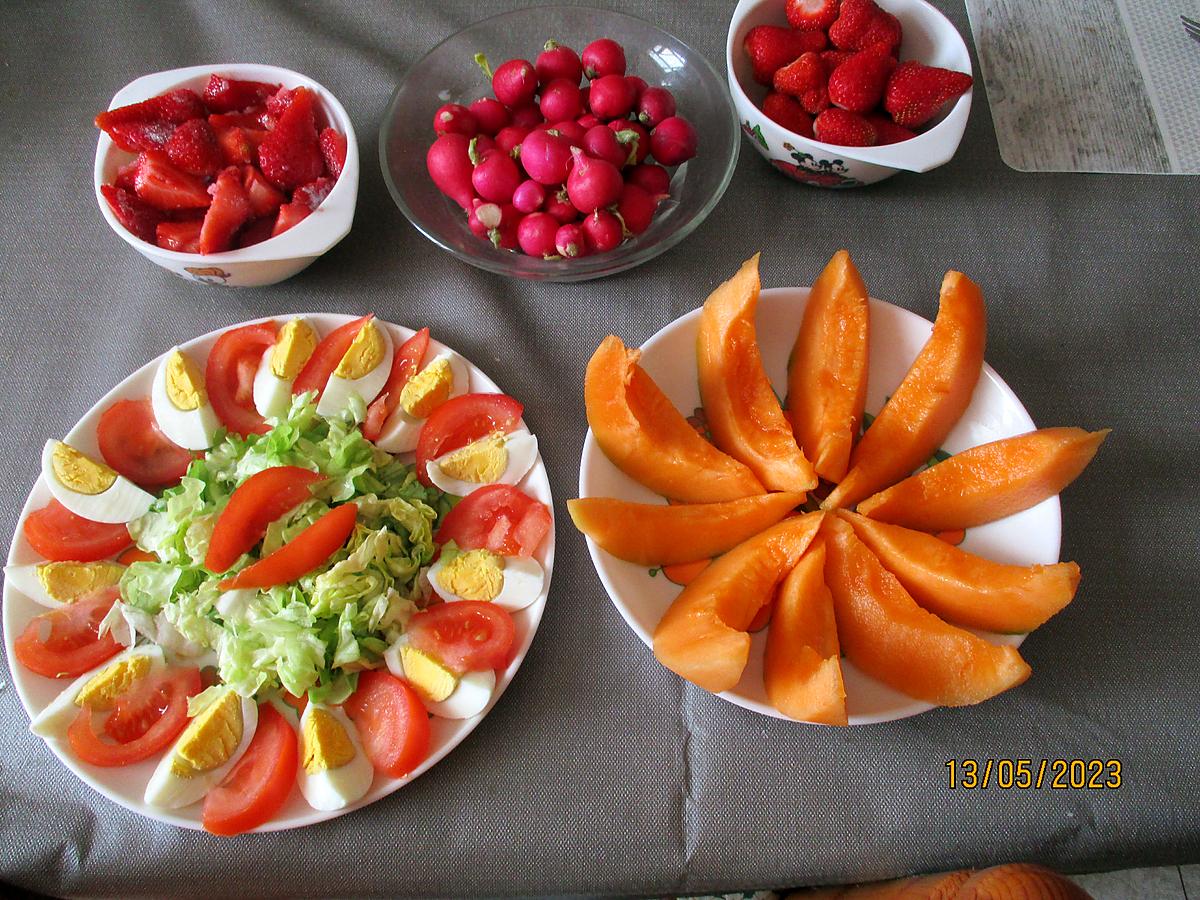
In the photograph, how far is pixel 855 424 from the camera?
101 centimetres

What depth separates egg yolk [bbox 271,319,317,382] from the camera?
1036 millimetres

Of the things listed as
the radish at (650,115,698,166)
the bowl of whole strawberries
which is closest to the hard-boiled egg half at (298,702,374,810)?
the radish at (650,115,698,166)

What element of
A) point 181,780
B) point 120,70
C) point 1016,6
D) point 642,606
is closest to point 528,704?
point 642,606

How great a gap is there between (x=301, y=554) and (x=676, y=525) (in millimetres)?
424

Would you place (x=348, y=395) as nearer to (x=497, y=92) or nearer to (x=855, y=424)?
(x=497, y=92)

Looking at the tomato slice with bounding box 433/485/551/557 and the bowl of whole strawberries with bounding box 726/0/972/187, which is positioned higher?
the bowl of whole strawberries with bounding box 726/0/972/187

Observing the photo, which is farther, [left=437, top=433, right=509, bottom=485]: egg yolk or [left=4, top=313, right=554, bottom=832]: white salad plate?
[left=437, top=433, right=509, bottom=485]: egg yolk

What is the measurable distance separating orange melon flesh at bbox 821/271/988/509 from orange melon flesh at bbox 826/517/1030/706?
0.30ft

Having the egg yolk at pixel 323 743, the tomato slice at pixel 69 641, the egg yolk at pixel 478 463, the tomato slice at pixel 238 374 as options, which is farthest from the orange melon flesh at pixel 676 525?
the tomato slice at pixel 69 641

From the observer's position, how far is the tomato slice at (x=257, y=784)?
2.71 feet

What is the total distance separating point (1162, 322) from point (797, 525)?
713mm

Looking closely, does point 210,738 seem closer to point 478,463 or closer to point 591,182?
point 478,463

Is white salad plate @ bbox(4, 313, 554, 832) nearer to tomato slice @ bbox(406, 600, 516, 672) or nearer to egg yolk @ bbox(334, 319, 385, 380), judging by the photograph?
tomato slice @ bbox(406, 600, 516, 672)

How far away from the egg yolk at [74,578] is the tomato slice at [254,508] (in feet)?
0.52
